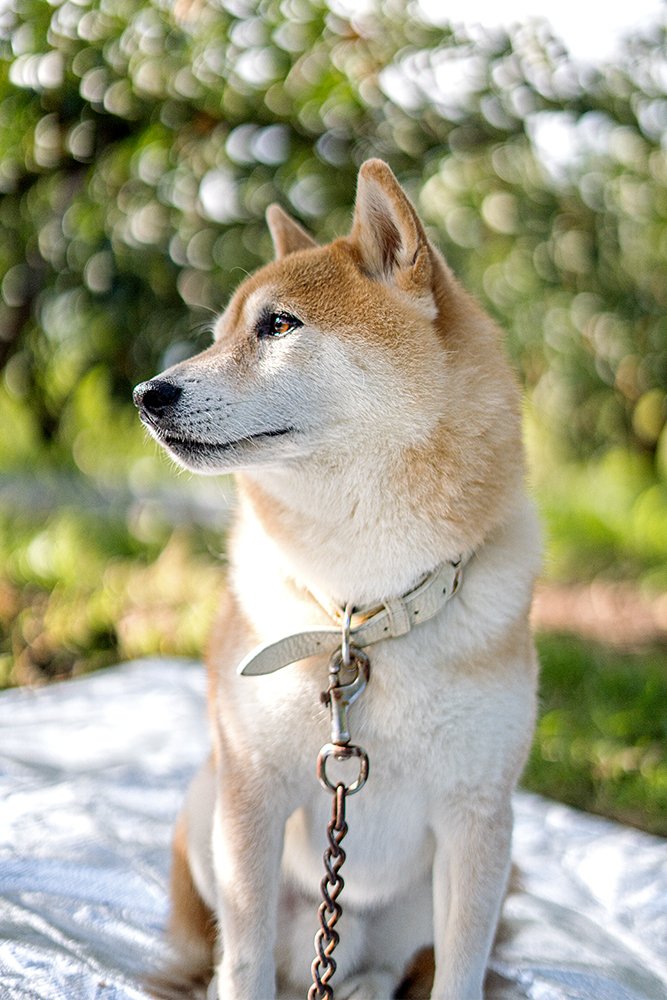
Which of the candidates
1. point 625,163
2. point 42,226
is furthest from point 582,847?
point 625,163

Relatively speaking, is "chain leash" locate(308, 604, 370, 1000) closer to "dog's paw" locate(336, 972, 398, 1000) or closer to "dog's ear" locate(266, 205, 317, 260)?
"dog's paw" locate(336, 972, 398, 1000)

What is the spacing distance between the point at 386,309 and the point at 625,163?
3888mm

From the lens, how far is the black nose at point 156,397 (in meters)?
1.47

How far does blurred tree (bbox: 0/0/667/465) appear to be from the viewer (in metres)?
3.68

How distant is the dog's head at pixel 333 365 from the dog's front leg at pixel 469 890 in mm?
582

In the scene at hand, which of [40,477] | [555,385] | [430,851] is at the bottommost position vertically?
[555,385]

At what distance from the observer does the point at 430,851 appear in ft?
4.98

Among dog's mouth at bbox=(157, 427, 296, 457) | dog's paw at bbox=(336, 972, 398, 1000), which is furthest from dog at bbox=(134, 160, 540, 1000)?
dog's paw at bbox=(336, 972, 398, 1000)

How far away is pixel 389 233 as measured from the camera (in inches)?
61.3

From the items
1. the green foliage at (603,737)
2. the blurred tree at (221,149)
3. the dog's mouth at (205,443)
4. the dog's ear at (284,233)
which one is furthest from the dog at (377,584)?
the blurred tree at (221,149)

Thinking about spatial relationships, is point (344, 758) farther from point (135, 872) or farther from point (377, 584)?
point (135, 872)

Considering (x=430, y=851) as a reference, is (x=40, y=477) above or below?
below

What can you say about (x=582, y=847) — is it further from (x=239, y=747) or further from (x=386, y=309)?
(x=386, y=309)

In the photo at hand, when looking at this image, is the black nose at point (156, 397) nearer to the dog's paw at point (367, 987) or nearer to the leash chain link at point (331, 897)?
the leash chain link at point (331, 897)
